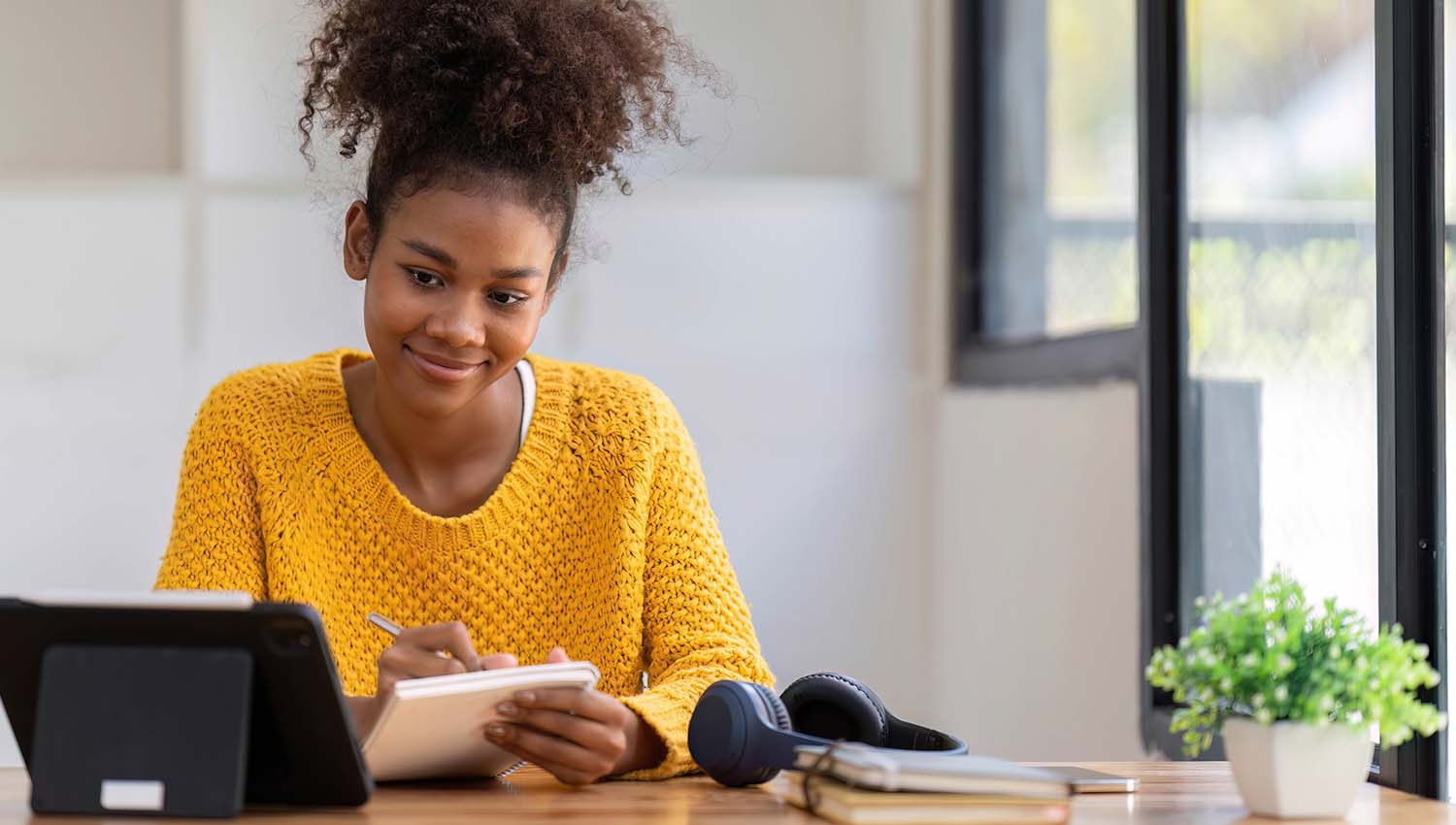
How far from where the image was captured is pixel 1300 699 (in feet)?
3.69

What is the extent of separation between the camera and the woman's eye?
158cm

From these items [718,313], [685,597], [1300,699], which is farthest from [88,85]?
[1300,699]

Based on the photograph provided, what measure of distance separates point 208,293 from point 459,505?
1216mm

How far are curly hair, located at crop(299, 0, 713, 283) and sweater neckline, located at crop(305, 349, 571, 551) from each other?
0.22 m

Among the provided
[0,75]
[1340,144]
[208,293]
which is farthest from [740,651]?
[0,75]

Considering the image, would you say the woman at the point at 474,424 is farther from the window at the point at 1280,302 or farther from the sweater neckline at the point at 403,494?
the window at the point at 1280,302

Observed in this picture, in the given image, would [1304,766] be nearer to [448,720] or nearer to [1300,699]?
[1300,699]

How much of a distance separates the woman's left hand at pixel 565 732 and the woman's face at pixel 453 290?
459 millimetres

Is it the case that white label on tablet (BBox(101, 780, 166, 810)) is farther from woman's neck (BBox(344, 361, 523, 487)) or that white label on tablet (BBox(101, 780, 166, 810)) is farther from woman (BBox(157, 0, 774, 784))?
woman's neck (BBox(344, 361, 523, 487))

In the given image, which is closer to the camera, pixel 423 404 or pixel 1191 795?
pixel 1191 795

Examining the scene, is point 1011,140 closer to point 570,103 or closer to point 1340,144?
point 1340,144

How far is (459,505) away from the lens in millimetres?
1719

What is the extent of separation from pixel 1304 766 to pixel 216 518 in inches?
41.6

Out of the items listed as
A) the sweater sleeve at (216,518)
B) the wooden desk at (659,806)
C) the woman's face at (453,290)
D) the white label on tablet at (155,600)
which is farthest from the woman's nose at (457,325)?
the white label on tablet at (155,600)
